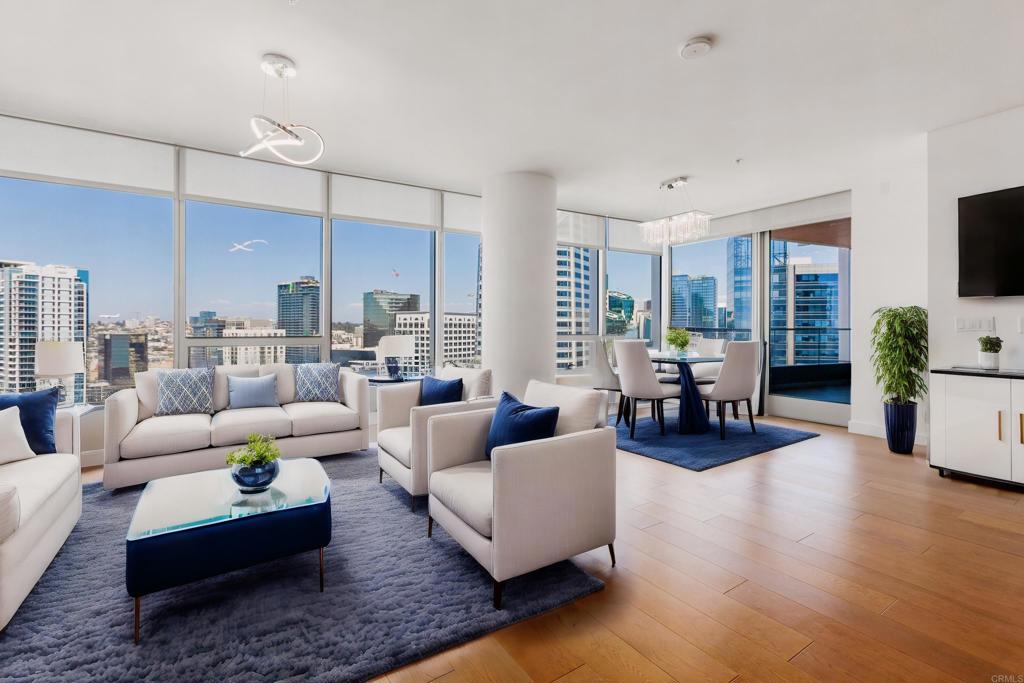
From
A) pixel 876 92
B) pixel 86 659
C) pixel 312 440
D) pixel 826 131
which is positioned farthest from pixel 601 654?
pixel 826 131

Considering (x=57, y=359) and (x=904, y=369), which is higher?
(x=57, y=359)

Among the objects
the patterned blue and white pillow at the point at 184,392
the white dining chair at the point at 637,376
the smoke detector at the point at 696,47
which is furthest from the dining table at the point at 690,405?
the patterned blue and white pillow at the point at 184,392

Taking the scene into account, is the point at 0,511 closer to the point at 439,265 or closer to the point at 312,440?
the point at 312,440

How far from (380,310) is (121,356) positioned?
7.65 ft

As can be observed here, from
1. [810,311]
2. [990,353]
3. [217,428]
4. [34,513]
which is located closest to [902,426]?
[990,353]

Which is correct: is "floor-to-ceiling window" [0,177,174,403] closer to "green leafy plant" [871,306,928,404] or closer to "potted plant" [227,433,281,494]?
"potted plant" [227,433,281,494]

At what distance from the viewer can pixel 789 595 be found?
213cm

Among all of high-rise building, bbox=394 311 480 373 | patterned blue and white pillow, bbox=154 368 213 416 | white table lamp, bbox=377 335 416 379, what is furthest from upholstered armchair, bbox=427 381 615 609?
high-rise building, bbox=394 311 480 373

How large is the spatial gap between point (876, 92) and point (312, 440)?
4.86 m

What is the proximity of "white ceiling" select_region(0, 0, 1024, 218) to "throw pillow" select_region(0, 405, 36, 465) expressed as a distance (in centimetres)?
209

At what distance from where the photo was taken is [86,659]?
1732 mm

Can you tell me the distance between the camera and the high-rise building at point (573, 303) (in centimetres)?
674

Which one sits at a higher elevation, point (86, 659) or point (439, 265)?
point (439, 265)

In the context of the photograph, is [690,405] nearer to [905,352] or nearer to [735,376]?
[735,376]
